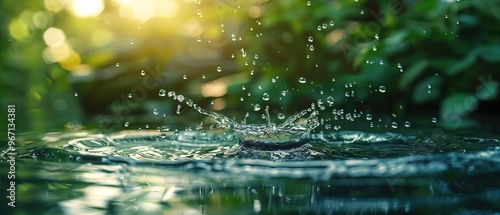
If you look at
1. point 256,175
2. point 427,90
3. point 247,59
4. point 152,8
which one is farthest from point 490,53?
point 152,8

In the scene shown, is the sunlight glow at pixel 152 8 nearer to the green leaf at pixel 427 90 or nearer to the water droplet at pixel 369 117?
the water droplet at pixel 369 117

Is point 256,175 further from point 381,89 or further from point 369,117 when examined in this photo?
point 381,89

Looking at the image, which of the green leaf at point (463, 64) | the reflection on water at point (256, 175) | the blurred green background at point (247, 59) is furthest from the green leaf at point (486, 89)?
the reflection on water at point (256, 175)

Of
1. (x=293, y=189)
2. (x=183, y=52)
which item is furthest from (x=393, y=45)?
(x=293, y=189)

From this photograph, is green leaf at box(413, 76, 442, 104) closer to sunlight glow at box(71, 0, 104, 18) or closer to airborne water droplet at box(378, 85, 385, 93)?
airborne water droplet at box(378, 85, 385, 93)

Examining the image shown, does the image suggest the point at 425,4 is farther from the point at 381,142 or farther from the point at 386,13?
the point at 381,142
